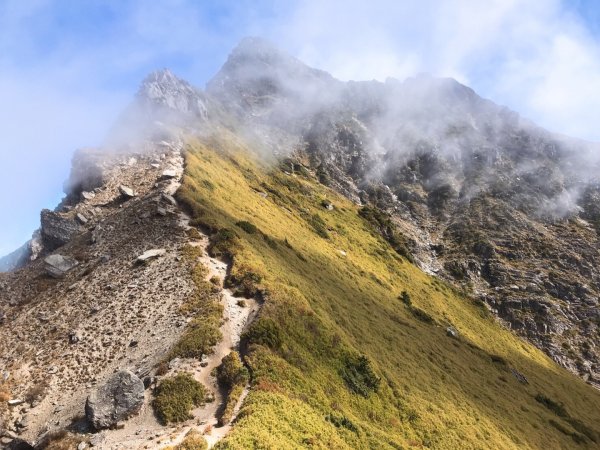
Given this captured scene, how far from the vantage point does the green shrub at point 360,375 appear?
33031 mm

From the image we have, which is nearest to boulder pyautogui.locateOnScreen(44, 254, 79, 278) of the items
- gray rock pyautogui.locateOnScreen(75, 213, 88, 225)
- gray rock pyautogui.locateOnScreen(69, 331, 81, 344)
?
gray rock pyautogui.locateOnScreen(75, 213, 88, 225)

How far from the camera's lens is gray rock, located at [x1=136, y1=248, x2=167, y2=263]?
Answer: 4116 cm

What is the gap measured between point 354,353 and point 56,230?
42.4 metres

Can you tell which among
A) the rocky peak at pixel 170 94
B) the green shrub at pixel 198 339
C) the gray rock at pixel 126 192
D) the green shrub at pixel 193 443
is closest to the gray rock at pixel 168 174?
the gray rock at pixel 126 192

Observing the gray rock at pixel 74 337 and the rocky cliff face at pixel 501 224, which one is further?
the rocky cliff face at pixel 501 224

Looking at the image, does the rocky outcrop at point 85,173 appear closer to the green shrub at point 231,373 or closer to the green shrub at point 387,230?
the green shrub at point 231,373

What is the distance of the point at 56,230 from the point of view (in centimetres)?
5488

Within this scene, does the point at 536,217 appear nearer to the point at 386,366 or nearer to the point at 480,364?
the point at 480,364

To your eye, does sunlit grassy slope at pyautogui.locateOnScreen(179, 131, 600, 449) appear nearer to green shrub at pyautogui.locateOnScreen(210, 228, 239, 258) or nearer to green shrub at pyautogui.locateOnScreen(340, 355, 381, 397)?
green shrub at pyautogui.locateOnScreen(210, 228, 239, 258)

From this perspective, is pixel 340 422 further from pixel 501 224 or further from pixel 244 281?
pixel 501 224

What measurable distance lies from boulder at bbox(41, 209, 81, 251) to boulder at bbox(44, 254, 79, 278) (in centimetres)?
877

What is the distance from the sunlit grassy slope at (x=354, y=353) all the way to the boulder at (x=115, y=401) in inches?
265

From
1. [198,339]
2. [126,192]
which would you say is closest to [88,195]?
[126,192]

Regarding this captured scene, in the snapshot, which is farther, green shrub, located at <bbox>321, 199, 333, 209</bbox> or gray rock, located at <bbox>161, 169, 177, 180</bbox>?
green shrub, located at <bbox>321, 199, 333, 209</bbox>
